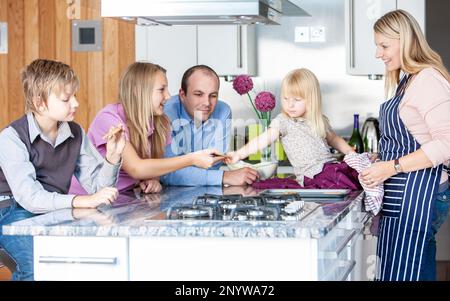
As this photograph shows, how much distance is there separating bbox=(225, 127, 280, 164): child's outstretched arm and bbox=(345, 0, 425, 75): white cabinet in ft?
4.88

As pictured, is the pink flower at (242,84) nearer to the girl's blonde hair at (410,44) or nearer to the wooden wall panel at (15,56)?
the wooden wall panel at (15,56)

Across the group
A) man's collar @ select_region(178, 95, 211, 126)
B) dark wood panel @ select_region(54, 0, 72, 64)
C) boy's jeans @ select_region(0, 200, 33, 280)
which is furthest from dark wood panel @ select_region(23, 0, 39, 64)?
boy's jeans @ select_region(0, 200, 33, 280)

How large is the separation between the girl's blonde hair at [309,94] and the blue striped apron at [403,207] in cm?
50

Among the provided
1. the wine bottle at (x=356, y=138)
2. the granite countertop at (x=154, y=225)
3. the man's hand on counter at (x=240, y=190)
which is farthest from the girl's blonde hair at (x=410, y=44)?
the wine bottle at (x=356, y=138)

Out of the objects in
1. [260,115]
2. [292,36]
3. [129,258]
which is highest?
[292,36]

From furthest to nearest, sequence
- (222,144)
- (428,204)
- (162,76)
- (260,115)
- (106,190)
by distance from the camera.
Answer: (260,115) < (222,144) < (162,76) < (428,204) < (106,190)

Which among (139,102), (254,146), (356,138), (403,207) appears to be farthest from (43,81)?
(356,138)

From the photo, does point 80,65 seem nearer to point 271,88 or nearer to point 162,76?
point 271,88

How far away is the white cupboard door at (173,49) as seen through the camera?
18.6 feet

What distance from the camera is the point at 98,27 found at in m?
5.93

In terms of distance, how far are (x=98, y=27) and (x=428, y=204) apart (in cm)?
304

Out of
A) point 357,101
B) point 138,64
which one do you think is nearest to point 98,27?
point 357,101

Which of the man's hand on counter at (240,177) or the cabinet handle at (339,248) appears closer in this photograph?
the cabinet handle at (339,248)
